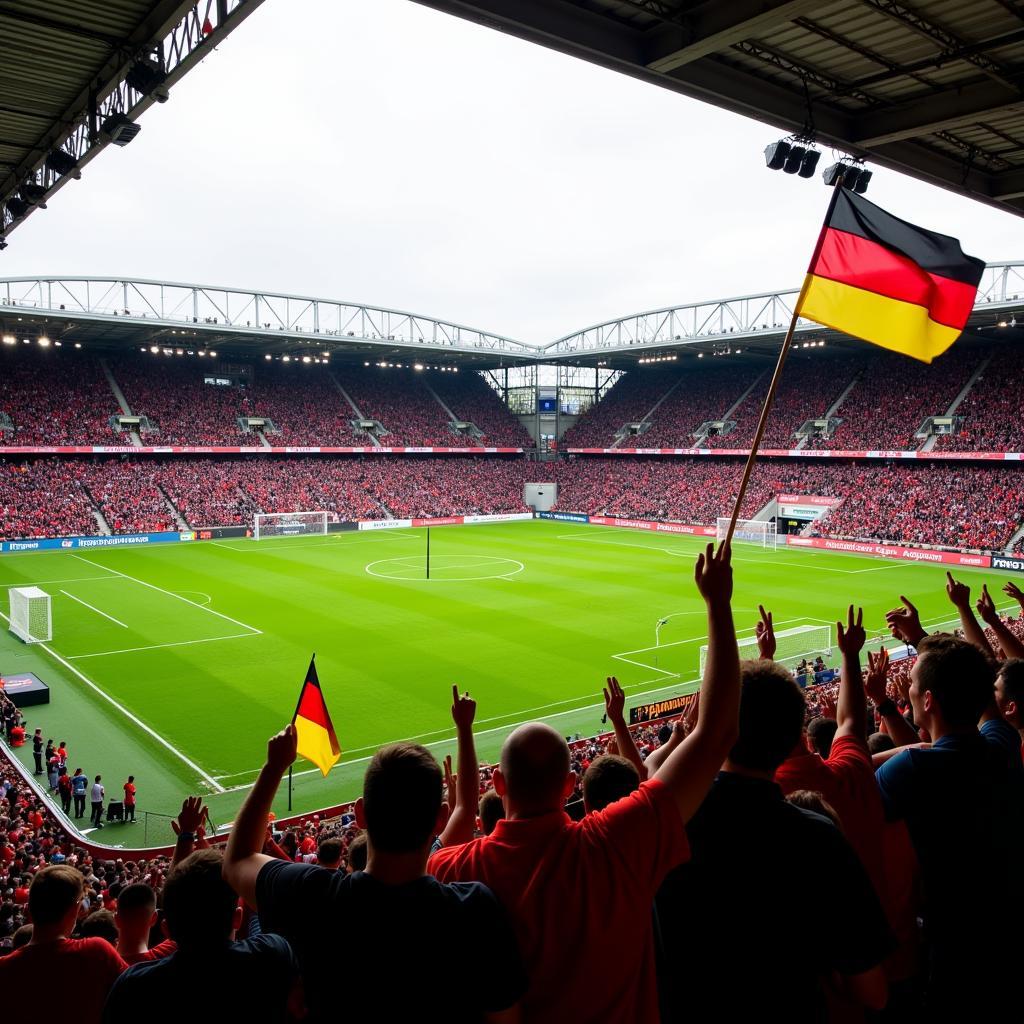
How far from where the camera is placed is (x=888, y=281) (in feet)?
23.4

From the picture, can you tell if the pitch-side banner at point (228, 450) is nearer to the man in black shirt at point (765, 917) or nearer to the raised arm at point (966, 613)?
the raised arm at point (966, 613)

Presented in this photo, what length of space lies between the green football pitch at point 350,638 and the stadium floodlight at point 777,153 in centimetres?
1306

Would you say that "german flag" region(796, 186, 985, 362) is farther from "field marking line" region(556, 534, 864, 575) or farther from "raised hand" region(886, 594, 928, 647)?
"field marking line" region(556, 534, 864, 575)

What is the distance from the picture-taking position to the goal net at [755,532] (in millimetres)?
53094

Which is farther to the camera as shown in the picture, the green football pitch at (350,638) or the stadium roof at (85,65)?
the green football pitch at (350,638)

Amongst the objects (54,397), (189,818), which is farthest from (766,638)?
(54,397)

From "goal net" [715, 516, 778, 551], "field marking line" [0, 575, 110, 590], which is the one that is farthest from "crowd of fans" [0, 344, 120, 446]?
"goal net" [715, 516, 778, 551]

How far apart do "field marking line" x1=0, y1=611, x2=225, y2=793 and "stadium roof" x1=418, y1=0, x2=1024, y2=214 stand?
14.8 m

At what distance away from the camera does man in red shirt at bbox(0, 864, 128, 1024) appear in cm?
339

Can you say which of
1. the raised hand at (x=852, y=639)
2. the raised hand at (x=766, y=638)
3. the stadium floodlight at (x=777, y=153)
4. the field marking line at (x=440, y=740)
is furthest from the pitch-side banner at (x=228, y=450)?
the raised hand at (x=852, y=639)

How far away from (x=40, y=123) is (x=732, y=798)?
51.2ft

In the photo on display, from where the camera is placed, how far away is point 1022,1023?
368cm

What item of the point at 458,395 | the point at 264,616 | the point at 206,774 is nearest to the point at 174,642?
the point at 264,616

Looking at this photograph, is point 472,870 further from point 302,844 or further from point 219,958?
point 302,844
